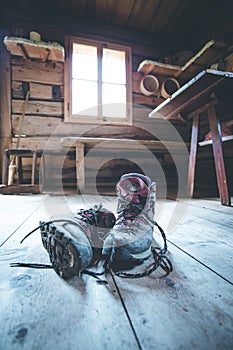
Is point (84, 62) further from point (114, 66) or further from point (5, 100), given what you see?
point (5, 100)

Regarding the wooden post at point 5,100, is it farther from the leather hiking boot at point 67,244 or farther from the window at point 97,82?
the leather hiking boot at point 67,244

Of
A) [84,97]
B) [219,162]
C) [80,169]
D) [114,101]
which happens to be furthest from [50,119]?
[219,162]

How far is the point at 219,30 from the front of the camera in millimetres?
2582

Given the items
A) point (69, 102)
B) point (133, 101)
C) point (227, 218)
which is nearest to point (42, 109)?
point (69, 102)

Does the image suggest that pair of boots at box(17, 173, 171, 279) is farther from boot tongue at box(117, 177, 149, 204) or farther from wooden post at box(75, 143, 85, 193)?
wooden post at box(75, 143, 85, 193)

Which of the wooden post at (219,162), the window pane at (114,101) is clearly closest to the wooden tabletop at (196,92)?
the wooden post at (219,162)

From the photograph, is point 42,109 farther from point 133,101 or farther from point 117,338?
point 117,338

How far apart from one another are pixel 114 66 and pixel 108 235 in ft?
9.29

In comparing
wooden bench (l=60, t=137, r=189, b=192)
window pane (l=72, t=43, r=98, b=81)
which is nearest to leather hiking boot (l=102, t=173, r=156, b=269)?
wooden bench (l=60, t=137, r=189, b=192)

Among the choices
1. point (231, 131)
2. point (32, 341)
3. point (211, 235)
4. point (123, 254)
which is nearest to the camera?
point (32, 341)

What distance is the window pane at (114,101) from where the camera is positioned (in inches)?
108

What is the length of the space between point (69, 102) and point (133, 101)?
87 cm

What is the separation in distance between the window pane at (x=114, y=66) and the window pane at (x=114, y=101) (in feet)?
0.30

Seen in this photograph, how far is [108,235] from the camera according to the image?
0.53 meters
